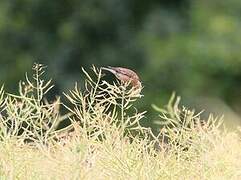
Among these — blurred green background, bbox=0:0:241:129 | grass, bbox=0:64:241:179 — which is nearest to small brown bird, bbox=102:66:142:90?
grass, bbox=0:64:241:179

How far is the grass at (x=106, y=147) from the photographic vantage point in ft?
6.61

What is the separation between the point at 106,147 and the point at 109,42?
8.45 metres

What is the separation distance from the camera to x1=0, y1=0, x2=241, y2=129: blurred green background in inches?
402

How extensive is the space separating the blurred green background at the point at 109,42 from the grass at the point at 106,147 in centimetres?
726

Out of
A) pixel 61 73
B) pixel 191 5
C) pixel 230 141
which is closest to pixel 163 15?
pixel 191 5

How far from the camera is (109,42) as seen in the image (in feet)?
34.5

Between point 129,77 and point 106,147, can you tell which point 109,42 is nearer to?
point 129,77

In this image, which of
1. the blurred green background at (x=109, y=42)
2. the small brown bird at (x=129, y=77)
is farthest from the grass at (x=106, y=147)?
the blurred green background at (x=109, y=42)

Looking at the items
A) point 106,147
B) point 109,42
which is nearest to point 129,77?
point 106,147

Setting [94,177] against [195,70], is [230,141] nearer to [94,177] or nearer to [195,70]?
[94,177]

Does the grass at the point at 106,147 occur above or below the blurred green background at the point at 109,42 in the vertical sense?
below

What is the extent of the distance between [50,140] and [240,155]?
36cm

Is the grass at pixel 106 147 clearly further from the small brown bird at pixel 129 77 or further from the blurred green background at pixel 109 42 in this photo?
the blurred green background at pixel 109 42

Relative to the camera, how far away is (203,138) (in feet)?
6.97
